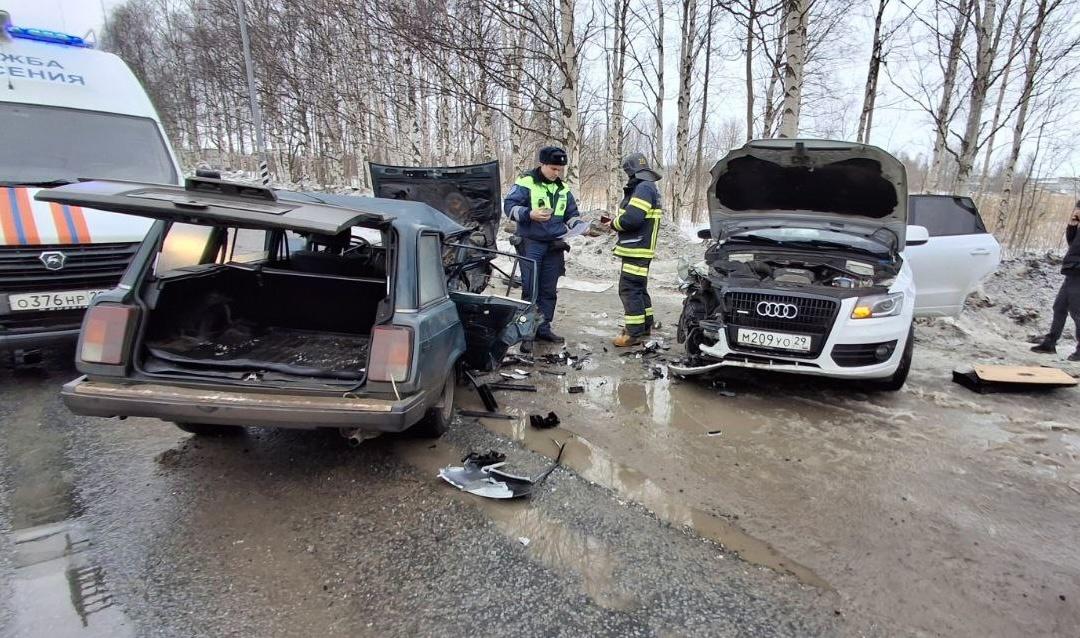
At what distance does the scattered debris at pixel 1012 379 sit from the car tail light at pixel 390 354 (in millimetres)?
4727

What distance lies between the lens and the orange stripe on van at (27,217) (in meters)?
4.05

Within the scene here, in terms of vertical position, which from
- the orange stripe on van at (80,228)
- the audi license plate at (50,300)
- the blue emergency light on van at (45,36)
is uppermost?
the blue emergency light on van at (45,36)

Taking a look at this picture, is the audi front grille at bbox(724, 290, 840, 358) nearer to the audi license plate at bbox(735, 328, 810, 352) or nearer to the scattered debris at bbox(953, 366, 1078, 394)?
the audi license plate at bbox(735, 328, 810, 352)

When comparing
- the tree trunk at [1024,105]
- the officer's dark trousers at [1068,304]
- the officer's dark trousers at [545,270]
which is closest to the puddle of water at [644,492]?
the officer's dark trousers at [545,270]

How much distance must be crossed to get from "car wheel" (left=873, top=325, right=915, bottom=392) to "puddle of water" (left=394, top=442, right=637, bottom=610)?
3175 mm

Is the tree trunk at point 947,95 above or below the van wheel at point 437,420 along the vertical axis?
above

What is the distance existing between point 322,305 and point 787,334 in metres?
3.46

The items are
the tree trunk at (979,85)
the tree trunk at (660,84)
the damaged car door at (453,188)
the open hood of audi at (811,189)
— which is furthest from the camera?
the tree trunk at (660,84)

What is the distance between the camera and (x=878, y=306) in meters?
3.97

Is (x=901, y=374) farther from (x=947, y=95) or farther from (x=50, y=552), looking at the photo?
(x=947, y=95)

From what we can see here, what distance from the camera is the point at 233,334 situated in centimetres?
366

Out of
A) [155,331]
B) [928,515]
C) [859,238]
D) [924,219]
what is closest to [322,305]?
[155,331]

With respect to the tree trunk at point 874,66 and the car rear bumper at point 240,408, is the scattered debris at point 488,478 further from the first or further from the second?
the tree trunk at point 874,66

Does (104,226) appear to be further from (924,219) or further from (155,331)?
(924,219)
